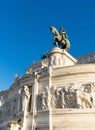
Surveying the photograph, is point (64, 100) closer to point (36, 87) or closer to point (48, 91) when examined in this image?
point (48, 91)

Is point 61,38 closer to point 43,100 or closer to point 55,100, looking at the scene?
point 43,100

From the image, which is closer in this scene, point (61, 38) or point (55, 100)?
point (55, 100)

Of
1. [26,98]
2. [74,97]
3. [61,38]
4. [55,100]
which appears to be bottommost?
[55,100]

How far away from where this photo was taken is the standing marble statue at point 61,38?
38.9 m

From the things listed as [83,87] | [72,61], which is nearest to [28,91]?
[83,87]

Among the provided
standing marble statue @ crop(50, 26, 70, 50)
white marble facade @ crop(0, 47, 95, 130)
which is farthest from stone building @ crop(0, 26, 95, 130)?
standing marble statue @ crop(50, 26, 70, 50)

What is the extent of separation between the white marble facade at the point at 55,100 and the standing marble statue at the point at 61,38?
15080 mm

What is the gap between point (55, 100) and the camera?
21562 mm

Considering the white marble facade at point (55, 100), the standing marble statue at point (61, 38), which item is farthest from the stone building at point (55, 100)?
the standing marble statue at point (61, 38)

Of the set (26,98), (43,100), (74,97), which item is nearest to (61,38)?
(26,98)

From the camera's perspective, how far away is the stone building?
20.0 meters

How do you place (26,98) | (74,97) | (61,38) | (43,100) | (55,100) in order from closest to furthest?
(74,97), (55,100), (43,100), (26,98), (61,38)

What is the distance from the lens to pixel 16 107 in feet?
80.4

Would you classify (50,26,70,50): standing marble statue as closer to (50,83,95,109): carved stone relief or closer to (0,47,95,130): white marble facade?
(0,47,95,130): white marble facade
